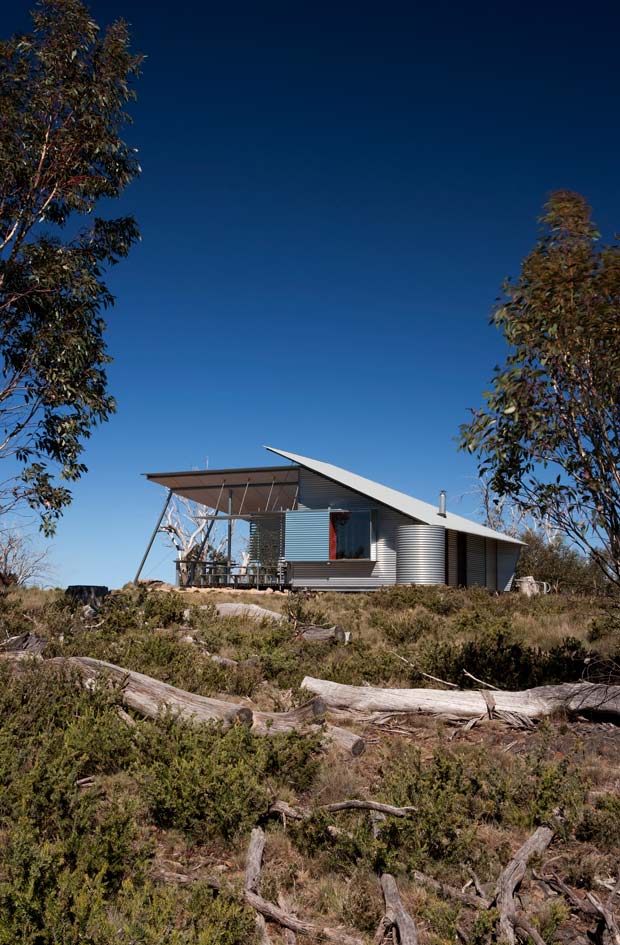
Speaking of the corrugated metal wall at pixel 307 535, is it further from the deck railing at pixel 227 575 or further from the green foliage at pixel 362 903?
the green foliage at pixel 362 903

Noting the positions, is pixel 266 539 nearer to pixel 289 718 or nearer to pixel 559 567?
pixel 559 567

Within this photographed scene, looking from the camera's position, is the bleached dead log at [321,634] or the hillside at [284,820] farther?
the bleached dead log at [321,634]

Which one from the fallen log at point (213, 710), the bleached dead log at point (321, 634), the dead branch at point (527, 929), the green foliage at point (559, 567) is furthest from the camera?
→ the green foliage at point (559, 567)

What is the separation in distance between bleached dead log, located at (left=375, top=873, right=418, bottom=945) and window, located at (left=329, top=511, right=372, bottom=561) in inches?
906

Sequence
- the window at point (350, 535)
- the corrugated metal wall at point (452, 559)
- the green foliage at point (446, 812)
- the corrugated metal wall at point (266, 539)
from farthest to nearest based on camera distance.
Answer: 1. the corrugated metal wall at point (452, 559)
2. the corrugated metal wall at point (266, 539)
3. the window at point (350, 535)
4. the green foliage at point (446, 812)

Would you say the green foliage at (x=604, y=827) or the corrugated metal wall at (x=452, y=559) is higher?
the corrugated metal wall at (x=452, y=559)

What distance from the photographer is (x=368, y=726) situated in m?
8.59

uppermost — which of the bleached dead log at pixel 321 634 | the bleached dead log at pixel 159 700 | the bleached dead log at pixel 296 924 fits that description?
the bleached dead log at pixel 321 634

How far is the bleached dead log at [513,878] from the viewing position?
397cm

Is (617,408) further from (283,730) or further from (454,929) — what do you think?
(454,929)

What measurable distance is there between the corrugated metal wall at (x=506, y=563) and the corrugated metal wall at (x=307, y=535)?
35.5ft

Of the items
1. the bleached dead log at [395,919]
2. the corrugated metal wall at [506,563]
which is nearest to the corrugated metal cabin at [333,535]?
the corrugated metal wall at [506,563]

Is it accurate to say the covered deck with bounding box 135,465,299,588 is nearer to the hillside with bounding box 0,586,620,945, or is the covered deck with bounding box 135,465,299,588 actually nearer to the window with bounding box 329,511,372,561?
the window with bounding box 329,511,372,561

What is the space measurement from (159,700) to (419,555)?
62.8 ft
